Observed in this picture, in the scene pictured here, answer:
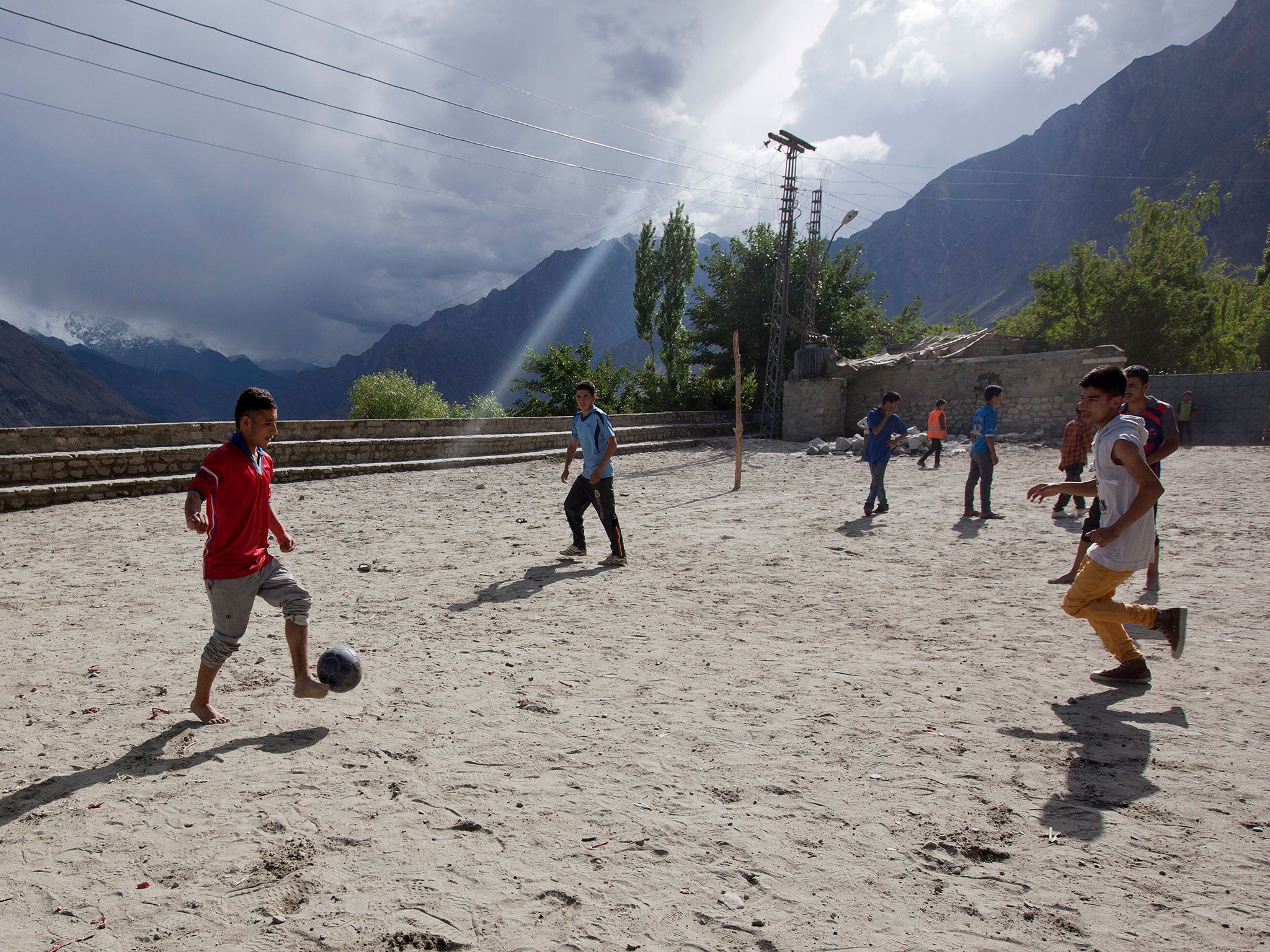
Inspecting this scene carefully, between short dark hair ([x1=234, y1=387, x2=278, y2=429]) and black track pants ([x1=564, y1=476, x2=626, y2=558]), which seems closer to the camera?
short dark hair ([x1=234, y1=387, x2=278, y2=429])

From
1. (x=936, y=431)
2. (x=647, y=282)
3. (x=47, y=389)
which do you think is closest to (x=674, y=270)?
(x=647, y=282)

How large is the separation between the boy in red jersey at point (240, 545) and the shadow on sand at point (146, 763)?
0.75ft

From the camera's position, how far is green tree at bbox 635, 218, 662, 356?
48125 millimetres

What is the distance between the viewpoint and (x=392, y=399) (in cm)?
5106

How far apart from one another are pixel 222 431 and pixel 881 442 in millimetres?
12822

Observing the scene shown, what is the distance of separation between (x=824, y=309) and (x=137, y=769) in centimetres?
3202

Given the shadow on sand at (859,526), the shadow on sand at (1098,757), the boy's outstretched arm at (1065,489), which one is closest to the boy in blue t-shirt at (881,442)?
the shadow on sand at (859,526)

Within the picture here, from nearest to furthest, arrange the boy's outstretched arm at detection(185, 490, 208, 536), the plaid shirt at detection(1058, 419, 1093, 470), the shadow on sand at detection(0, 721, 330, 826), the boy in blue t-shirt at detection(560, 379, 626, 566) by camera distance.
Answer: the shadow on sand at detection(0, 721, 330, 826) → the boy's outstretched arm at detection(185, 490, 208, 536) → the boy in blue t-shirt at detection(560, 379, 626, 566) → the plaid shirt at detection(1058, 419, 1093, 470)

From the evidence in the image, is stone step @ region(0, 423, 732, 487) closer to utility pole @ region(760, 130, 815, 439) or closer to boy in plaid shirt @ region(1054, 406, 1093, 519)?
utility pole @ region(760, 130, 815, 439)

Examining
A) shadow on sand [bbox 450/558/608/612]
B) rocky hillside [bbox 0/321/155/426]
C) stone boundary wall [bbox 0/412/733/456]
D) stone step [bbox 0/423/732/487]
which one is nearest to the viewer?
shadow on sand [bbox 450/558/608/612]

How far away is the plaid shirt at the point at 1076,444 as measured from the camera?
8719 mm

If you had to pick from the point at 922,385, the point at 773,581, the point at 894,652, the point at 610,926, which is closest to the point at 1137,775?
the point at 894,652

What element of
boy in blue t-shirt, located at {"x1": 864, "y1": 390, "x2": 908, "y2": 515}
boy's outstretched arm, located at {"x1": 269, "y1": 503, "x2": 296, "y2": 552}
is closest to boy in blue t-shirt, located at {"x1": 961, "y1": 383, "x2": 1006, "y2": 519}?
boy in blue t-shirt, located at {"x1": 864, "y1": 390, "x2": 908, "y2": 515}

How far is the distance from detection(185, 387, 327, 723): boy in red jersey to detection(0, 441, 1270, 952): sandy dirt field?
1.44ft
